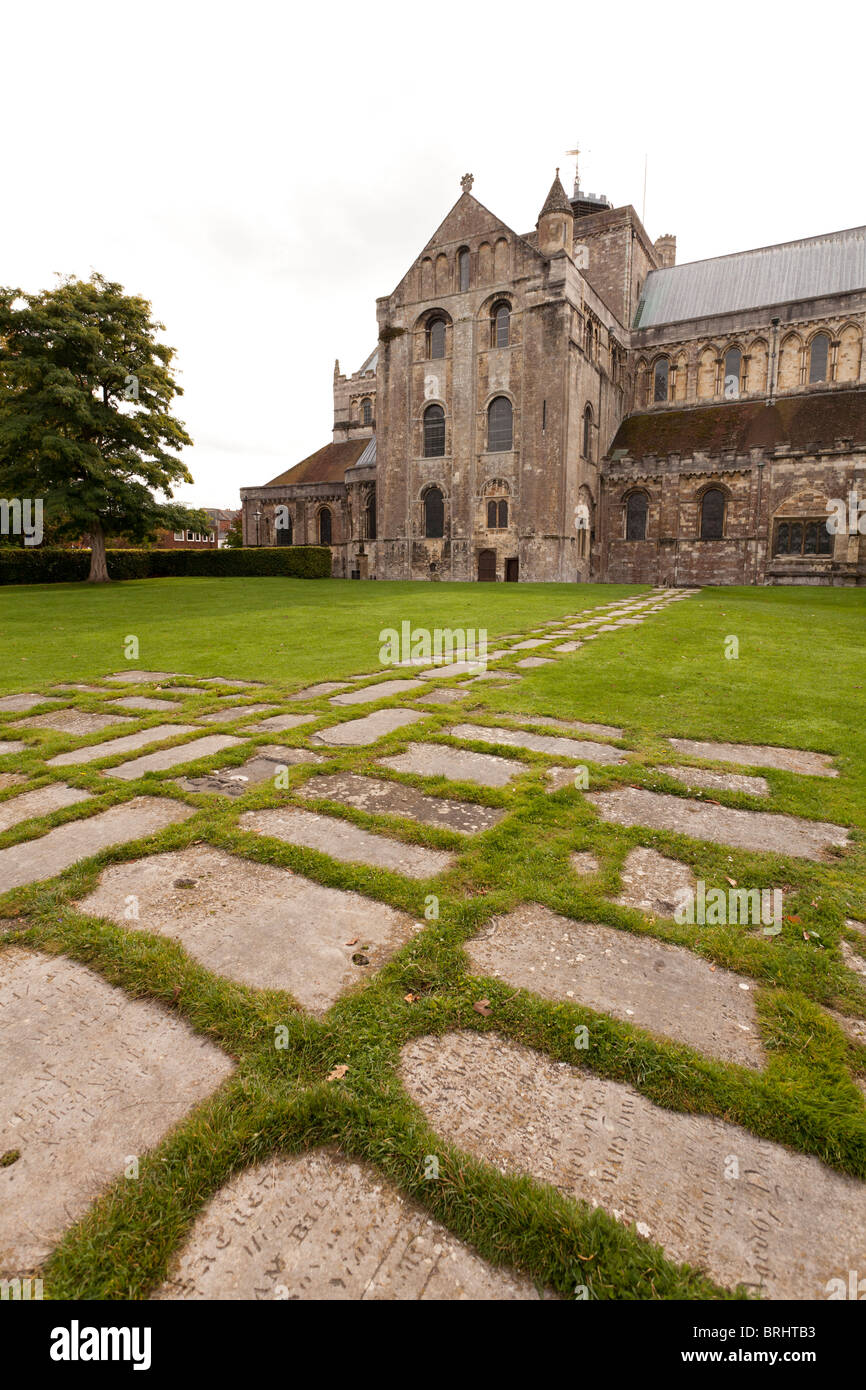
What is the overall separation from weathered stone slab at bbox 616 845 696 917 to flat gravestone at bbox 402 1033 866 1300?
1182mm

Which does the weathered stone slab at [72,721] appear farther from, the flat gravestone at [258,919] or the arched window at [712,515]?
the arched window at [712,515]

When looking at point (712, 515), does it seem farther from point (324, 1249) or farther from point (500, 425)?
point (324, 1249)

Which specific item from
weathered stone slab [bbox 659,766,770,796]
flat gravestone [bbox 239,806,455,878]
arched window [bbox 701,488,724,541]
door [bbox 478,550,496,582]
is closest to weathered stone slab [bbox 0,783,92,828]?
flat gravestone [bbox 239,806,455,878]

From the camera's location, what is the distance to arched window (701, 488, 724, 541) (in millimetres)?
34062

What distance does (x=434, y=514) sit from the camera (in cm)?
3747

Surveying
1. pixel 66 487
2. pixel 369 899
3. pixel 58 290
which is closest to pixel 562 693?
pixel 369 899

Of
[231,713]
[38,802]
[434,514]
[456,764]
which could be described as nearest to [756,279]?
[434,514]

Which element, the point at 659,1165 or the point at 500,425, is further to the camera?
the point at 500,425

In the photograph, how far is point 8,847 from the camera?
3779 mm

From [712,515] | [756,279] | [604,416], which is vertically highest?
[756,279]

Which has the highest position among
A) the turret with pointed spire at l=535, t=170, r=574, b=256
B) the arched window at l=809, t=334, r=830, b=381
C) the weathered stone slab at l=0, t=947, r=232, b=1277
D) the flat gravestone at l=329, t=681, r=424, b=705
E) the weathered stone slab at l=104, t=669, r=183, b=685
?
the turret with pointed spire at l=535, t=170, r=574, b=256

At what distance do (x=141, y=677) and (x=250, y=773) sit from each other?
4.66 meters

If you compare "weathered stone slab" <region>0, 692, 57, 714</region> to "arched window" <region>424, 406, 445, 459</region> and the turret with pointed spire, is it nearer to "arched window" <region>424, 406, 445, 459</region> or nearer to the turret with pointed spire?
"arched window" <region>424, 406, 445, 459</region>
